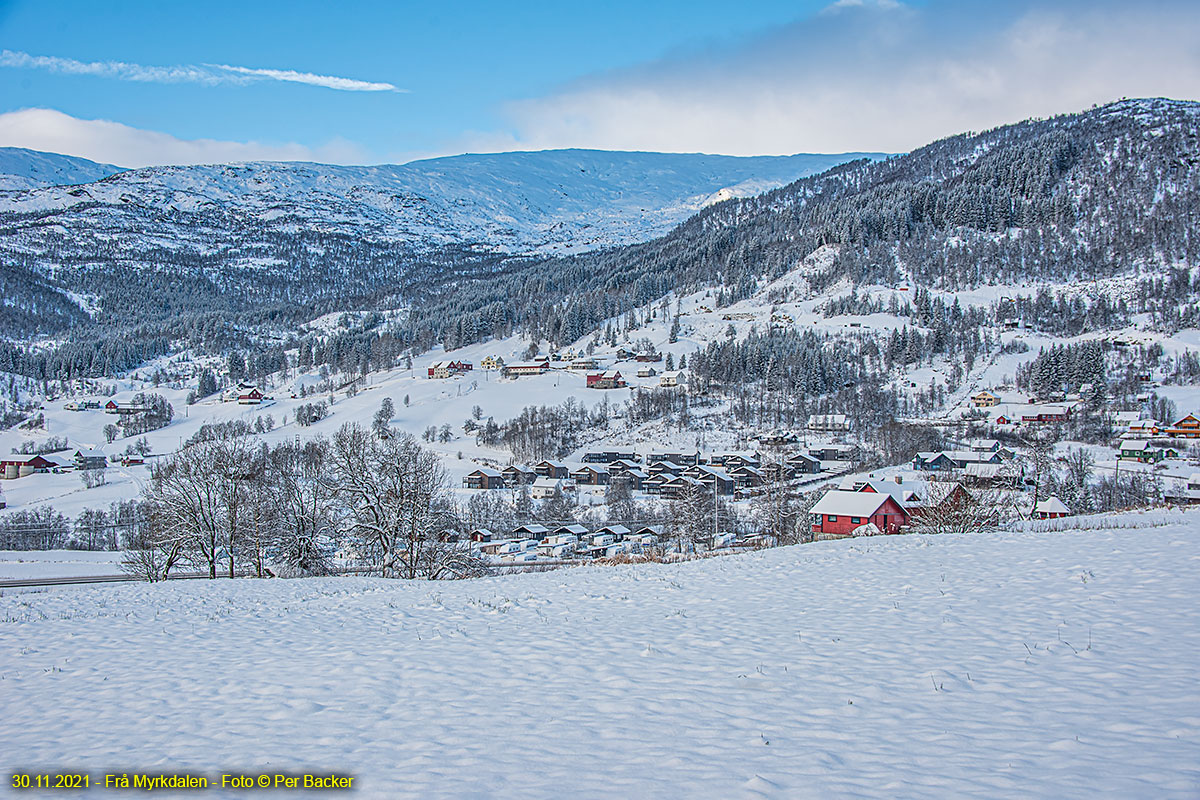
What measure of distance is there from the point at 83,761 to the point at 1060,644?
11.9 m

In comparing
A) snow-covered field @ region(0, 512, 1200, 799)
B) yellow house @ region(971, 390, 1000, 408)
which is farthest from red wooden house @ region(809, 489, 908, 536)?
yellow house @ region(971, 390, 1000, 408)

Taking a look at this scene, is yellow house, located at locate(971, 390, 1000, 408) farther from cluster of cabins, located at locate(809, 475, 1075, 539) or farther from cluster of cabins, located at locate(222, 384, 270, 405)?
cluster of cabins, located at locate(222, 384, 270, 405)

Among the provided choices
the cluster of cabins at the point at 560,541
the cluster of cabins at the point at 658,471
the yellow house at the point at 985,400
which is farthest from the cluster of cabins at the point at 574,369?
the cluster of cabins at the point at 560,541

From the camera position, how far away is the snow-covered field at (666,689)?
6.34 meters

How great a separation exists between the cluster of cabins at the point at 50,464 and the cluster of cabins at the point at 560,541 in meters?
80.5

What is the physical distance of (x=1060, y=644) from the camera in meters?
9.76

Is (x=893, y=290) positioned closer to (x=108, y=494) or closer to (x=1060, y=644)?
(x=108, y=494)

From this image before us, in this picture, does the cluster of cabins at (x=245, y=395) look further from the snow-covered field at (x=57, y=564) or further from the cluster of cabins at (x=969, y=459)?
the cluster of cabins at (x=969, y=459)

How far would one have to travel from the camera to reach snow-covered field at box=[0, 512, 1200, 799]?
6340 mm

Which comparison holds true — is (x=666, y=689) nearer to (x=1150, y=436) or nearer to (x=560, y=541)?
(x=560, y=541)

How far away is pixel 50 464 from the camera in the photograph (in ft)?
365

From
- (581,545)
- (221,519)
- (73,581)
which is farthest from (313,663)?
(581,545)

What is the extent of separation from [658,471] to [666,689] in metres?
83.3

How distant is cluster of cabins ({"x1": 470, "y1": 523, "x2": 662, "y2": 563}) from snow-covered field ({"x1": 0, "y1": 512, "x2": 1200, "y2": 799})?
42209mm
